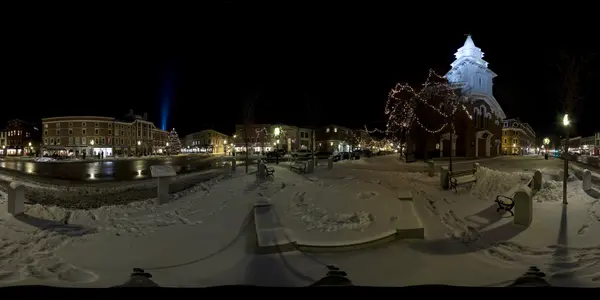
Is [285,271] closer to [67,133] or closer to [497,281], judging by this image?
[497,281]

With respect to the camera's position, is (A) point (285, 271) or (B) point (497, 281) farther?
(A) point (285, 271)

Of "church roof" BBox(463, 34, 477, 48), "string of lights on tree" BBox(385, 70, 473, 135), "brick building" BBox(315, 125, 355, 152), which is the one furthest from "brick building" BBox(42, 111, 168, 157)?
"church roof" BBox(463, 34, 477, 48)

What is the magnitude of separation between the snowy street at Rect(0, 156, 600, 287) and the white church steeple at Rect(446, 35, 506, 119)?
3064 centimetres

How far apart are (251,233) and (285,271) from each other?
8.01ft

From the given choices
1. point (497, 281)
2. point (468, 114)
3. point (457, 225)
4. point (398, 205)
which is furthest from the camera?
point (468, 114)

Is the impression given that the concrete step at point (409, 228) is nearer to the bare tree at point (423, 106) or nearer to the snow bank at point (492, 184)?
the snow bank at point (492, 184)

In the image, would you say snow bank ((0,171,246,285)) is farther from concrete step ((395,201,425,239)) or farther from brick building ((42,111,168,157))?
brick building ((42,111,168,157))

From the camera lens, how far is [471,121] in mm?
37062

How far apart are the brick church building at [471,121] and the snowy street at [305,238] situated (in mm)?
24617

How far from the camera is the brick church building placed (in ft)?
117

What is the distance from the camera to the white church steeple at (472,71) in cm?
3853

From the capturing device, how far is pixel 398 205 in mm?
9414

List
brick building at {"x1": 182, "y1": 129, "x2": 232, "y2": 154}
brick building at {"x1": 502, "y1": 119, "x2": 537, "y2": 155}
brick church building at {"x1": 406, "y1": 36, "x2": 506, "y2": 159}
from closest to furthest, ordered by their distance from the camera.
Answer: brick church building at {"x1": 406, "y1": 36, "x2": 506, "y2": 159} → brick building at {"x1": 502, "y1": 119, "x2": 537, "y2": 155} → brick building at {"x1": 182, "y1": 129, "x2": 232, "y2": 154}

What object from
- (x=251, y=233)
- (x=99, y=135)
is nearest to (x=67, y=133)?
(x=99, y=135)
